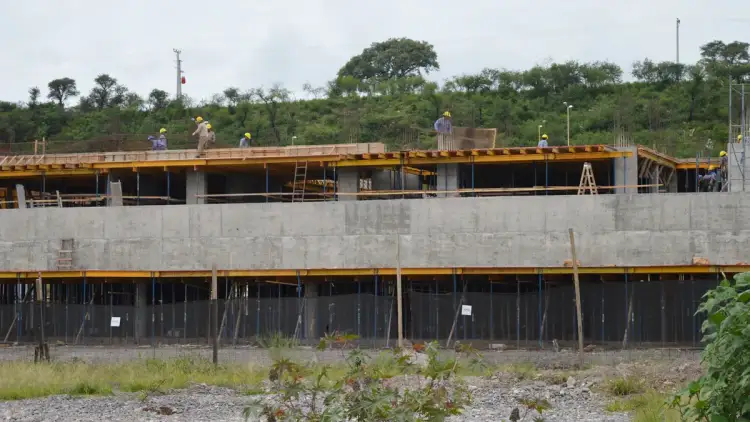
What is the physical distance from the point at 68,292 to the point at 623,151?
20.6 meters

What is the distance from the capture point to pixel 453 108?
7838 cm

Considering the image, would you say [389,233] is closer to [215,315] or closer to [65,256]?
[215,315]

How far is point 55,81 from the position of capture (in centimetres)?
10431

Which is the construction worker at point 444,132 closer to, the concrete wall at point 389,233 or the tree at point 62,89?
the concrete wall at point 389,233

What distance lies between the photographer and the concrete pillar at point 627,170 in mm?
36781

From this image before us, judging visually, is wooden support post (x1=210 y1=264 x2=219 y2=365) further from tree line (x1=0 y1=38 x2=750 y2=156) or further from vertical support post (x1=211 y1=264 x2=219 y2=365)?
tree line (x1=0 y1=38 x2=750 y2=156)

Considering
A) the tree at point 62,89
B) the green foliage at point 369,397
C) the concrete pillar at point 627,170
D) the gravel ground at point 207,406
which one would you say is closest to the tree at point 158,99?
the tree at point 62,89

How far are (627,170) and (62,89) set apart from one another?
7833 cm

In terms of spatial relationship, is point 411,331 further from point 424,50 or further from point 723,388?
point 424,50

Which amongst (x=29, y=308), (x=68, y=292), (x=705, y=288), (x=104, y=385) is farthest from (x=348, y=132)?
(x=104, y=385)

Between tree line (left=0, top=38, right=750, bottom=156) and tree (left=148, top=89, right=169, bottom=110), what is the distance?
3.4 inches

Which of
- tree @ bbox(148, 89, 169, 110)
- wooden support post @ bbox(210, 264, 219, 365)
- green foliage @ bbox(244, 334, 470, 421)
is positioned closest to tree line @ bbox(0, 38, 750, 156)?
tree @ bbox(148, 89, 169, 110)

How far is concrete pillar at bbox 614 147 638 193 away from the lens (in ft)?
121

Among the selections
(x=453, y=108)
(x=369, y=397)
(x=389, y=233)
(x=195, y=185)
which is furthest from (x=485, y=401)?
(x=453, y=108)
